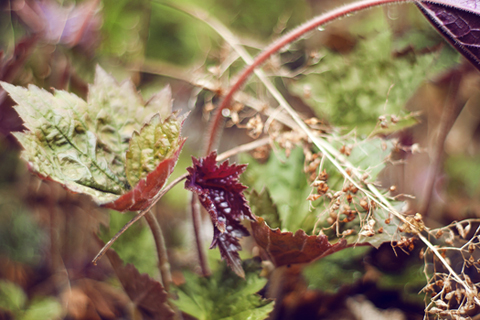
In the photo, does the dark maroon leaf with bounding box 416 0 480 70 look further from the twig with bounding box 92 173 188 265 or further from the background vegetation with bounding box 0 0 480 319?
the twig with bounding box 92 173 188 265

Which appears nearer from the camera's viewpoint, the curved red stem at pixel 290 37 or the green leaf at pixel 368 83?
the curved red stem at pixel 290 37

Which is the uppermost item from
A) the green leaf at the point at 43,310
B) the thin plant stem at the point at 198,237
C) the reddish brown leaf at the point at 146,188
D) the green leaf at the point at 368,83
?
the green leaf at the point at 368,83

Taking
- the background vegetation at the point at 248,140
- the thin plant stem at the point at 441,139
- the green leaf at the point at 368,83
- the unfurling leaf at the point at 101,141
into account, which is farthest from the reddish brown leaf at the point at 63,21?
the thin plant stem at the point at 441,139

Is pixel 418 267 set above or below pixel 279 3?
below

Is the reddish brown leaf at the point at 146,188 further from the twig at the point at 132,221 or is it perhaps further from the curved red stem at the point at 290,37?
the curved red stem at the point at 290,37

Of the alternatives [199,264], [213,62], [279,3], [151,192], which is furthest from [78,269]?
[279,3]

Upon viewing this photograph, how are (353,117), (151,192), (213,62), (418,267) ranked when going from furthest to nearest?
(213,62) < (353,117) < (418,267) < (151,192)

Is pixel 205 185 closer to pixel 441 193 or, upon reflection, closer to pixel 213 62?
pixel 213 62
